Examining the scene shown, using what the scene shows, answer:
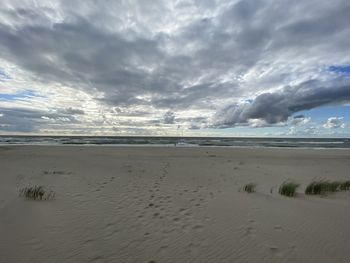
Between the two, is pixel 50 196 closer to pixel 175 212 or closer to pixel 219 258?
pixel 175 212

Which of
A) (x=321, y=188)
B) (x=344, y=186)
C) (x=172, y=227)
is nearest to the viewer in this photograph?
(x=172, y=227)

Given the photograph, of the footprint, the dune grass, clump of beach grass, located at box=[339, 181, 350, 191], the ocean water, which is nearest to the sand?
the footprint

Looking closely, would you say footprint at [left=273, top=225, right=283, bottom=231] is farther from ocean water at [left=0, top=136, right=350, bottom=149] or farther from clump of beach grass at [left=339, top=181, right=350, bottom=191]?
ocean water at [left=0, top=136, right=350, bottom=149]

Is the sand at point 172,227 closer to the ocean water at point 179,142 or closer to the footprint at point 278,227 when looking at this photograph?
the footprint at point 278,227

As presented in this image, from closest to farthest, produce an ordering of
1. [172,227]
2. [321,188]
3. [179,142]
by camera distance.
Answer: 1. [172,227]
2. [321,188]
3. [179,142]

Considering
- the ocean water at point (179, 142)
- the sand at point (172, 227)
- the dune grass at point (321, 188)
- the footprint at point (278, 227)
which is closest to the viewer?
the sand at point (172, 227)

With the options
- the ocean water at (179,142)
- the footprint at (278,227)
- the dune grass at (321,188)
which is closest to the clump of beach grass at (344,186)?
the dune grass at (321,188)

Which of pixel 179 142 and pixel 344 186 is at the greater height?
pixel 179 142

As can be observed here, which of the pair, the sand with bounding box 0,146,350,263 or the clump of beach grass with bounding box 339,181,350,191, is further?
the clump of beach grass with bounding box 339,181,350,191

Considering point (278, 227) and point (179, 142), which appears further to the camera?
point (179, 142)

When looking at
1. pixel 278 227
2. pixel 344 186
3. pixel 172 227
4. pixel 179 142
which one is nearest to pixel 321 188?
pixel 344 186

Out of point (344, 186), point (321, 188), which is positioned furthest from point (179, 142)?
point (321, 188)

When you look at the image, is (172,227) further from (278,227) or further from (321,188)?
(321,188)

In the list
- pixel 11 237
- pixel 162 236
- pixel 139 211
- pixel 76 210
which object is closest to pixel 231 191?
pixel 139 211
